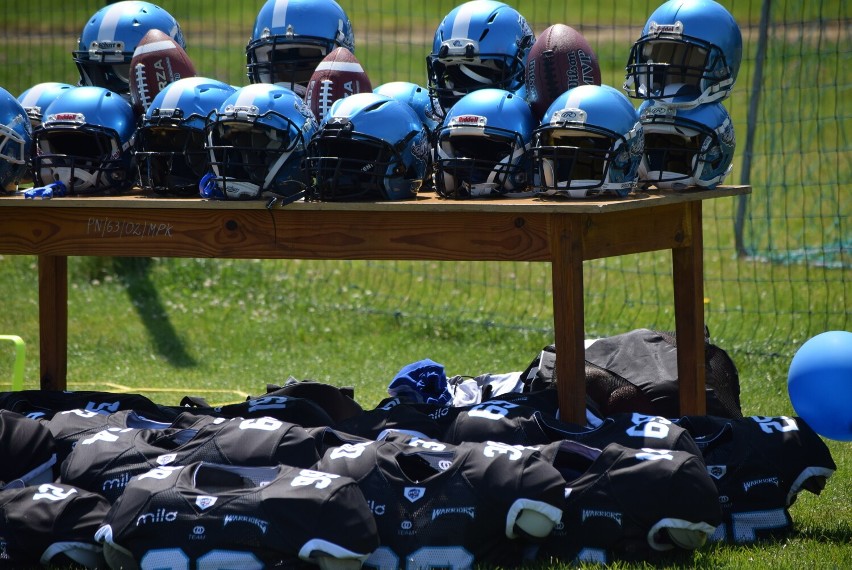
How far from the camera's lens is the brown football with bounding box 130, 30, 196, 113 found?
16.2 feet

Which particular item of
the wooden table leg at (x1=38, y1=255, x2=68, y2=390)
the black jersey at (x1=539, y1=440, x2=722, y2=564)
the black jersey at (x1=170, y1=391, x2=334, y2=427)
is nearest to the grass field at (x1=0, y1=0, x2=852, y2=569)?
the wooden table leg at (x1=38, y1=255, x2=68, y2=390)

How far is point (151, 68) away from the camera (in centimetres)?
494

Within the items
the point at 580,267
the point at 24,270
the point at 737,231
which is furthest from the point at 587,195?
the point at 24,270

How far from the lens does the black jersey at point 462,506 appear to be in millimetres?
Answer: 3439

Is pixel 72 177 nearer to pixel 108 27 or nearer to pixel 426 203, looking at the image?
pixel 108 27

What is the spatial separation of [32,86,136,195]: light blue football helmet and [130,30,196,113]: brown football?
12 centimetres

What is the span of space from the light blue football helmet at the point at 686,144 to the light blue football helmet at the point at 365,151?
1.01 m

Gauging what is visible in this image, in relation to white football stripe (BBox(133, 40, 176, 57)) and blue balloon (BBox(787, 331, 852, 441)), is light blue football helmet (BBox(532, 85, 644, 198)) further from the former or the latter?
white football stripe (BBox(133, 40, 176, 57))

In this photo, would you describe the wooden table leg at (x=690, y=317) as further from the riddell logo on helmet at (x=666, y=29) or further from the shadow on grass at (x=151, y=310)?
the shadow on grass at (x=151, y=310)

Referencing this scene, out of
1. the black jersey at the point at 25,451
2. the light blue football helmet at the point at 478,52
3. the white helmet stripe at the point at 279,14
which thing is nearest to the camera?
the black jersey at the point at 25,451

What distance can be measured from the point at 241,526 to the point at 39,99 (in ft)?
9.22

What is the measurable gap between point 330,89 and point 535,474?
6.94 ft

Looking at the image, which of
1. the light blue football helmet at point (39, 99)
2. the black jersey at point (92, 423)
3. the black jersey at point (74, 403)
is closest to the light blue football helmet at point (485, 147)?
the black jersey at point (92, 423)

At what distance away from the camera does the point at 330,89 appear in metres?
4.78
